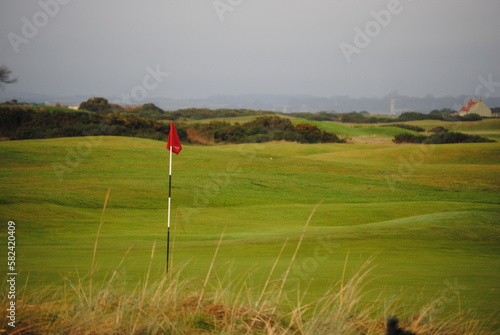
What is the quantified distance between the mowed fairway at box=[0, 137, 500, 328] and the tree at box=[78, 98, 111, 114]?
42026 mm

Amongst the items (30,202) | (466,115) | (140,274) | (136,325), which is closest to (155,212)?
(30,202)

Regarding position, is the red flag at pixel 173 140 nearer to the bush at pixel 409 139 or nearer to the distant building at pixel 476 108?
the bush at pixel 409 139

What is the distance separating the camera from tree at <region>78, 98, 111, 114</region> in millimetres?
86500

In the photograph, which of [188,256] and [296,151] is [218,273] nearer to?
[188,256]

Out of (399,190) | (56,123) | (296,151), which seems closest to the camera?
(399,190)

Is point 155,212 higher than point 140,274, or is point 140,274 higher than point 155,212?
point 140,274

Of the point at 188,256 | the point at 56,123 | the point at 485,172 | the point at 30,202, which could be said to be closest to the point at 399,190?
the point at 485,172

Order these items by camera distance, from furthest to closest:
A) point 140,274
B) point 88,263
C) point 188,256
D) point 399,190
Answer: point 399,190 < point 188,256 < point 88,263 < point 140,274

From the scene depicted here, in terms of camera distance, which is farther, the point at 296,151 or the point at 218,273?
the point at 296,151

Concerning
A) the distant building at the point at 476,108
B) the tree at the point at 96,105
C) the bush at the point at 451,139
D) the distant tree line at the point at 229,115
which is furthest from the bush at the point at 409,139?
the distant building at the point at 476,108

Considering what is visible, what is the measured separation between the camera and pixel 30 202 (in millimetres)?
19594

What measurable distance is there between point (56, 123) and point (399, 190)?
134 feet

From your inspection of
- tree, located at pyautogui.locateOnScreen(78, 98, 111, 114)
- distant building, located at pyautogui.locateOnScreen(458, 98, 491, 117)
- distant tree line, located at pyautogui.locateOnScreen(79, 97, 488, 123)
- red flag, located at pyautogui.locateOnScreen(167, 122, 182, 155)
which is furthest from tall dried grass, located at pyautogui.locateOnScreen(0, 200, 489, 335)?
distant building, located at pyautogui.locateOnScreen(458, 98, 491, 117)

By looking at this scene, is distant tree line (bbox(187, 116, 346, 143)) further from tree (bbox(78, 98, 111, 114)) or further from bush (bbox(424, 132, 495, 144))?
tree (bbox(78, 98, 111, 114))
